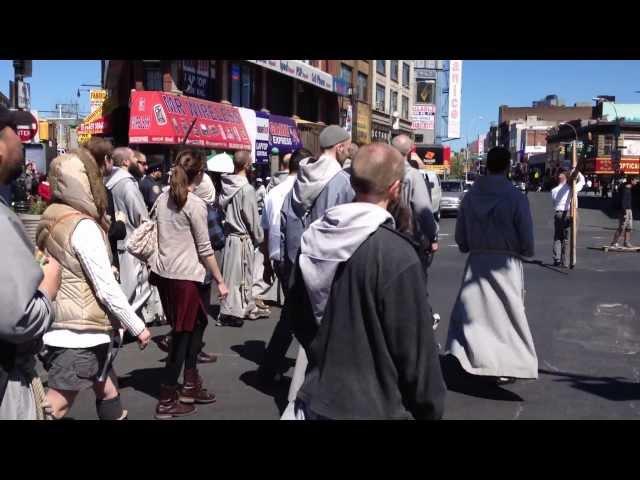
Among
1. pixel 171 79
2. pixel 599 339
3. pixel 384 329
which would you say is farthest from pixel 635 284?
pixel 171 79

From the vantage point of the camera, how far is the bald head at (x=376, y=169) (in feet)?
8.71

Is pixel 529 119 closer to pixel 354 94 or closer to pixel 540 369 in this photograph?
pixel 354 94

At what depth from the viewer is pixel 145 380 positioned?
6012 mm

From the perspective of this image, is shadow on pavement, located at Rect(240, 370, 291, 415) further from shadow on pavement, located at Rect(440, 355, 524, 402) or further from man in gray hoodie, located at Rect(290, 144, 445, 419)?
man in gray hoodie, located at Rect(290, 144, 445, 419)

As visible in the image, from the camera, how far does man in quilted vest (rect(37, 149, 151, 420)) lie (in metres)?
3.63

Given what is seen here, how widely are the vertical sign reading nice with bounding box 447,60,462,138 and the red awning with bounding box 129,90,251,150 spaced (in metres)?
75.1

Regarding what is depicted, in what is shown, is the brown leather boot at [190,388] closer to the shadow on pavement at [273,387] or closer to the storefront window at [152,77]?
the shadow on pavement at [273,387]

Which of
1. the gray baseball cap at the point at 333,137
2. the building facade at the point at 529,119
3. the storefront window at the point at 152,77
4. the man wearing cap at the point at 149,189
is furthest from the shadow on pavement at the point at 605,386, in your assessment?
the building facade at the point at 529,119

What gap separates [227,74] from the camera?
25484 mm

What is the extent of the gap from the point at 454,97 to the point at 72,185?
97.0 meters

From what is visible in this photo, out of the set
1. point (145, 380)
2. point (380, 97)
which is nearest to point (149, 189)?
point (145, 380)

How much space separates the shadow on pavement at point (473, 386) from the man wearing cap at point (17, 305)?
377 centimetres

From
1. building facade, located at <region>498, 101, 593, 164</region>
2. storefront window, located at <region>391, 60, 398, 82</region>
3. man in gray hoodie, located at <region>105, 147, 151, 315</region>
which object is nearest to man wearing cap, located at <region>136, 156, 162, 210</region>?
man in gray hoodie, located at <region>105, 147, 151, 315</region>
